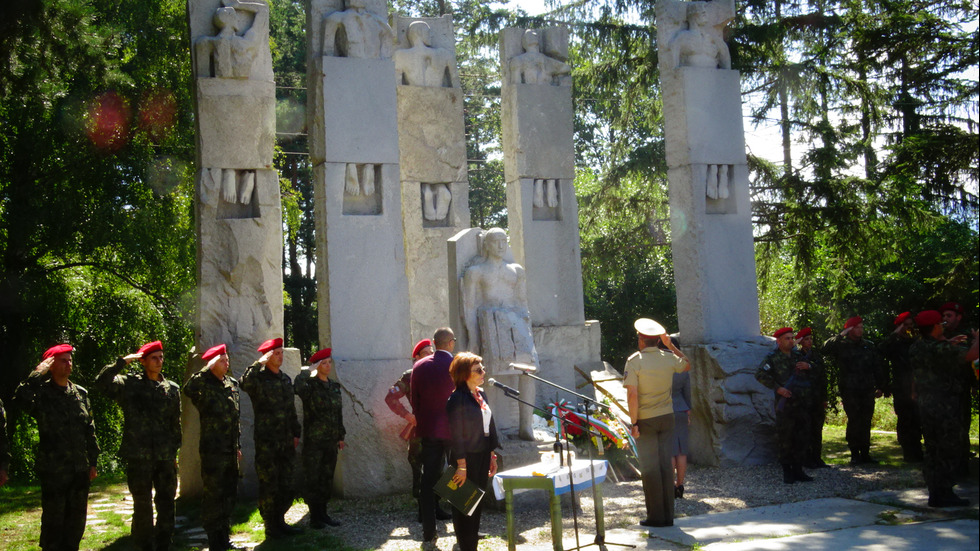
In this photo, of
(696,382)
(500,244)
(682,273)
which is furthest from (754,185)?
(500,244)

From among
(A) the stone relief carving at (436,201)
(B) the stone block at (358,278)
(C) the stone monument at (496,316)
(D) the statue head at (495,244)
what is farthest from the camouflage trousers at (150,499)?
(A) the stone relief carving at (436,201)

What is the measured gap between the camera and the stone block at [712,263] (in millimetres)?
11180

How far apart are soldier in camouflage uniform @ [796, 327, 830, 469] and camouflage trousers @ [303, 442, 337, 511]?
5.04 meters

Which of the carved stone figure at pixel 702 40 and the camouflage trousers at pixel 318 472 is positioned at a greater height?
the carved stone figure at pixel 702 40

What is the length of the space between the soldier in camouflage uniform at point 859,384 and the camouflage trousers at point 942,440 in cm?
270

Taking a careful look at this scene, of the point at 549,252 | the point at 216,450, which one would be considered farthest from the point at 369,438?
the point at 549,252

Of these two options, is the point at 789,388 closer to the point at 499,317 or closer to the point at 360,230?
the point at 499,317

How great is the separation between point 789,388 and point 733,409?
0.84 m

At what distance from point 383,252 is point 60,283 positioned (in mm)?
7462

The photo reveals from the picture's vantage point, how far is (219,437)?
297 inches

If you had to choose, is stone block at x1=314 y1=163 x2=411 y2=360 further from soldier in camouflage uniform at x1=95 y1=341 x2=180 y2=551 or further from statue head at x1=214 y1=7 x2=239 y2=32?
soldier in camouflage uniform at x1=95 y1=341 x2=180 y2=551

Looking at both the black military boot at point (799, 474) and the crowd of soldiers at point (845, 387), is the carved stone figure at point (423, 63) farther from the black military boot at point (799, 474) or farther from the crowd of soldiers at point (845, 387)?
the black military boot at point (799, 474)

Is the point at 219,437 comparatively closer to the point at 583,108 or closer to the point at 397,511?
the point at 397,511

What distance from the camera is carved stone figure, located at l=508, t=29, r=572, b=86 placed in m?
13.6
